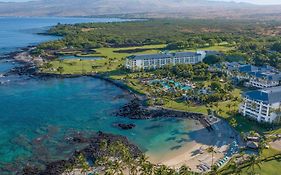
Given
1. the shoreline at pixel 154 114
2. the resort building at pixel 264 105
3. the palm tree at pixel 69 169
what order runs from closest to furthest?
the palm tree at pixel 69 169 → the shoreline at pixel 154 114 → the resort building at pixel 264 105

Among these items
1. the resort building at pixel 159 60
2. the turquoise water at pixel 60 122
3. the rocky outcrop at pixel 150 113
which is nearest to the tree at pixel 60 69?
the turquoise water at pixel 60 122

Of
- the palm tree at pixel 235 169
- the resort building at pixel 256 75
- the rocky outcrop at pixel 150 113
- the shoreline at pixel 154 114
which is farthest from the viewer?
the resort building at pixel 256 75

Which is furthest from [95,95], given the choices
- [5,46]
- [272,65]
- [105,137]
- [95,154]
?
[5,46]

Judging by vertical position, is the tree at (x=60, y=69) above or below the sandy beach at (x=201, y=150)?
above

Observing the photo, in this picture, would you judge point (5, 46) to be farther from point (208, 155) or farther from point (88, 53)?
point (208, 155)

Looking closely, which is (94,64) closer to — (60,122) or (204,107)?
(60,122)

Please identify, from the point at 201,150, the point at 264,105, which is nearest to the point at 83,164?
the point at 201,150

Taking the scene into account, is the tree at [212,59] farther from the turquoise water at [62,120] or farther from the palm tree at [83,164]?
the palm tree at [83,164]
